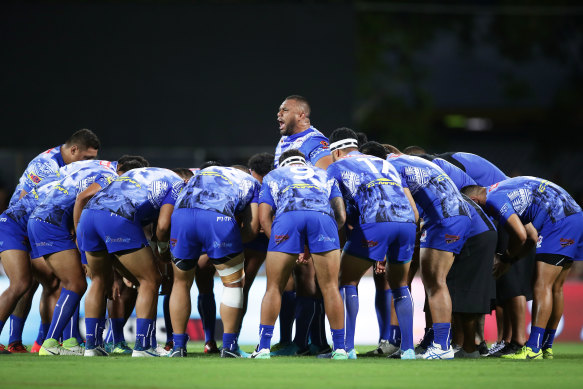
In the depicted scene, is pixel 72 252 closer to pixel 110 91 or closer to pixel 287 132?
pixel 287 132

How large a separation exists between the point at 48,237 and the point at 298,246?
302 cm

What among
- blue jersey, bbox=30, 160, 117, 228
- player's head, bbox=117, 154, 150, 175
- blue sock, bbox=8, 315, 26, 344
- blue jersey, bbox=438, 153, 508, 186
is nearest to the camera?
blue jersey, bbox=30, 160, 117, 228

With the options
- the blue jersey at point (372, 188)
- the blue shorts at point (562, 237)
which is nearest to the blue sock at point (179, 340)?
the blue jersey at point (372, 188)

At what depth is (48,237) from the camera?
10133 millimetres

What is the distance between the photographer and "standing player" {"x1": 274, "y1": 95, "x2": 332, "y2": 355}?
10.3 m

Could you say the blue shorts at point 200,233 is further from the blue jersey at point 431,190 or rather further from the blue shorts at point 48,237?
the blue jersey at point 431,190

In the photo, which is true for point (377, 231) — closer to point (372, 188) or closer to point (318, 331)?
point (372, 188)

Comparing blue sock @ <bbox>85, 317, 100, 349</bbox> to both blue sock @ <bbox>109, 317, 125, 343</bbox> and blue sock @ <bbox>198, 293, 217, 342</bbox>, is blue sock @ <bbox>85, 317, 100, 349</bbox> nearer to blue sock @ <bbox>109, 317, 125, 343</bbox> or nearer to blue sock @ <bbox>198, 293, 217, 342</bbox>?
blue sock @ <bbox>109, 317, 125, 343</bbox>

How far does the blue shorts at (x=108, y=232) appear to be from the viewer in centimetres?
955

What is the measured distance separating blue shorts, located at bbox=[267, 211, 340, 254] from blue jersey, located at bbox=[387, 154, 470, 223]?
1.27 m

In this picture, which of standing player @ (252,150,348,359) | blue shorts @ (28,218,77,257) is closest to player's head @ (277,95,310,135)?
standing player @ (252,150,348,359)

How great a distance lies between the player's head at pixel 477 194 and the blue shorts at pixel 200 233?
9.97ft

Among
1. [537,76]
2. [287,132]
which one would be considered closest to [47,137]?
[287,132]

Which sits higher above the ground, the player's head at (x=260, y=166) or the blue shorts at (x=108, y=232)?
the player's head at (x=260, y=166)
